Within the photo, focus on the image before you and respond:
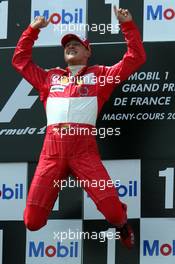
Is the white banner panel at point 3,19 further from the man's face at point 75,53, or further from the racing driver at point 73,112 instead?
the man's face at point 75,53

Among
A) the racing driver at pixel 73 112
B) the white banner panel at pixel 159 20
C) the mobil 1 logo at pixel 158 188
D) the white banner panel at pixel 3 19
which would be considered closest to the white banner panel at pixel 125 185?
the mobil 1 logo at pixel 158 188

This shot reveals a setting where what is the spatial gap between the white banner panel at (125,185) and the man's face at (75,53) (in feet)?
1.37

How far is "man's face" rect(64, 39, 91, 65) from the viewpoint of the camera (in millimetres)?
2932

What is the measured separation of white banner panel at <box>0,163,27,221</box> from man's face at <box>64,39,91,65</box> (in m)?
0.48

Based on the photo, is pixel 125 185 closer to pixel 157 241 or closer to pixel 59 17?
pixel 157 241

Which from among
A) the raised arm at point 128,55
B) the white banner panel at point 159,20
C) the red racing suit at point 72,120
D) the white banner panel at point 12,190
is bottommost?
the white banner panel at point 12,190

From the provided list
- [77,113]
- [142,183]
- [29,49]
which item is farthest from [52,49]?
[142,183]

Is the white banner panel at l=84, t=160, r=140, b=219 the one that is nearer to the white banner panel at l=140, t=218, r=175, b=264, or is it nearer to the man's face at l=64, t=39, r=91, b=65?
the white banner panel at l=140, t=218, r=175, b=264

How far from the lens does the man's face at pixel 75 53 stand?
293cm

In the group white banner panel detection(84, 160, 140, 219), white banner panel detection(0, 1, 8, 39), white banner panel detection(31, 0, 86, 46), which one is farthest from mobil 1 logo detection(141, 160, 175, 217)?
white banner panel detection(0, 1, 8, 39)

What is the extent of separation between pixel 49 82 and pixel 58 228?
58cm

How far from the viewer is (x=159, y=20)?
3098mm

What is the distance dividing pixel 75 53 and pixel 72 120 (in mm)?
273

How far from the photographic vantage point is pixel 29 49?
116 inches
